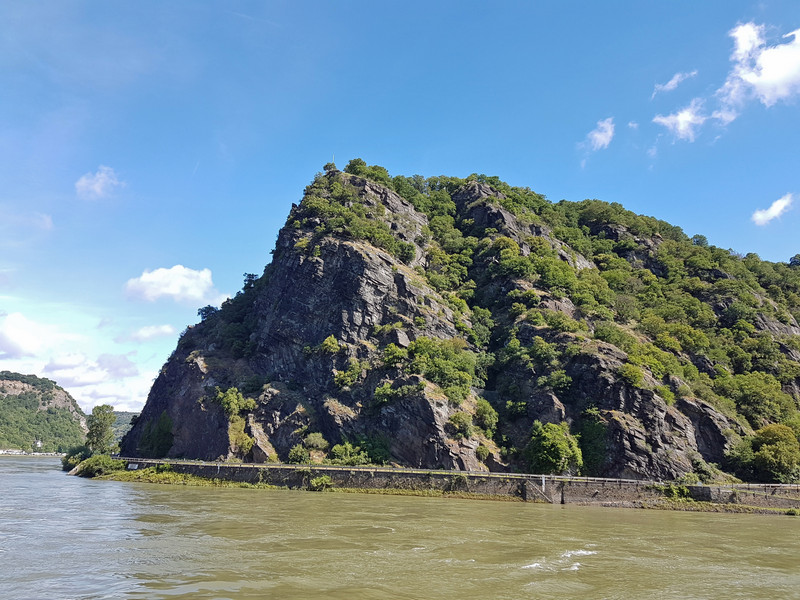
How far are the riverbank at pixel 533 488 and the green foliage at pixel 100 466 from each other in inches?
882

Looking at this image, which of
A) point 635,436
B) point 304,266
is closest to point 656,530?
point 635,436

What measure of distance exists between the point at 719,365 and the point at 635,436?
29.0 metres

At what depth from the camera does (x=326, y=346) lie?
266ft

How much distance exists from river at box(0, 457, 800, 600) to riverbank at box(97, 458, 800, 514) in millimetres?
8156

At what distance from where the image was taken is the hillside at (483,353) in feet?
216

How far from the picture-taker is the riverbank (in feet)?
176

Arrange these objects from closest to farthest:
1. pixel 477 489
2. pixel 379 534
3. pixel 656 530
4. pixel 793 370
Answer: pixel 379 534 → pixel 656 530 → pixel 477 489 → pixel 793 370

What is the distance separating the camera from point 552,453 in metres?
61.1

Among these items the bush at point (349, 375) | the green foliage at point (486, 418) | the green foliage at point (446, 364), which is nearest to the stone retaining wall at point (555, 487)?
the green foliage at point (486, 418)

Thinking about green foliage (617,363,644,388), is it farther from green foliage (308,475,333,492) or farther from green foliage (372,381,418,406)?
green foliage (308,475,333,492)

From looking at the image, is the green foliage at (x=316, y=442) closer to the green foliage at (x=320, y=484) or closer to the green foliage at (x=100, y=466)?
the green foliage at (x=320, y=484)

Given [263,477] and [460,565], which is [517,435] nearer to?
[263,477]

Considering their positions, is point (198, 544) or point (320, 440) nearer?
point (198, 544)

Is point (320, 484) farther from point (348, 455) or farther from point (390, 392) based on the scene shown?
point (390, 392)
